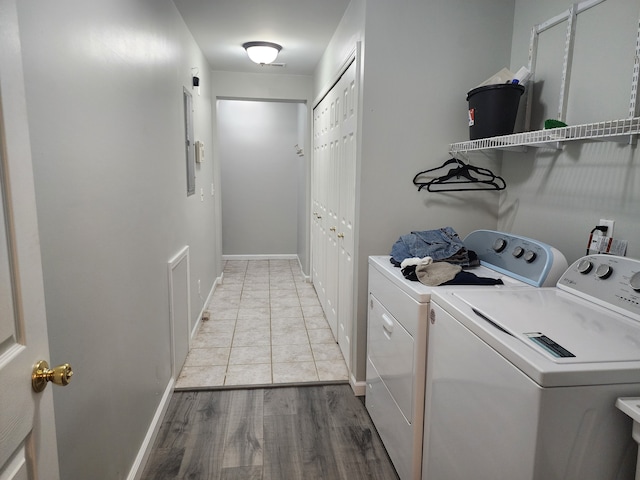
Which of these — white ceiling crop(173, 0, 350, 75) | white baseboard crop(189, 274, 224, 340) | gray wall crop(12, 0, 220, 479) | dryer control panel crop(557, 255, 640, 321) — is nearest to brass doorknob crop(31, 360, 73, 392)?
gray wall crop(12, 0, 220, 479)

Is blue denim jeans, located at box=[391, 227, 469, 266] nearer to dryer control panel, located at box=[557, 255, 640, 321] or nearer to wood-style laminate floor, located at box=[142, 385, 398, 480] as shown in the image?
dryer control panel, located at box=[557, 255, 640, 321]

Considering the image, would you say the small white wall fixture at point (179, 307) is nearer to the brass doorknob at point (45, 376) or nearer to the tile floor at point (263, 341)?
the tile floor at point (263, 341)

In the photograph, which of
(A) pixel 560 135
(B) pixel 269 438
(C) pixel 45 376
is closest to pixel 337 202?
(B) pixel 269 438

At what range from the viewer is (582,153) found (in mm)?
1749

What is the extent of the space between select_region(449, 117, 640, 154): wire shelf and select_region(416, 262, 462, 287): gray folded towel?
60cm

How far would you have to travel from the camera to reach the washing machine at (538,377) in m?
0.95

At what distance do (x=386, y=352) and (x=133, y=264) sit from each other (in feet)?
3.97

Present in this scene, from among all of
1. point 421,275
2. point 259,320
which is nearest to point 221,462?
point 421,275

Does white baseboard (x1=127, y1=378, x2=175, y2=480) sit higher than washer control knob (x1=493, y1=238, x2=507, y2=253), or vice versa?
washer control knob (x1=493, y1=238, x2=507, y2=253)

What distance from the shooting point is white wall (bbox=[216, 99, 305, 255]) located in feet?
20.2

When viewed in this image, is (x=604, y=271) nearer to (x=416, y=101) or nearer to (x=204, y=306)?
(x=416, y=101)

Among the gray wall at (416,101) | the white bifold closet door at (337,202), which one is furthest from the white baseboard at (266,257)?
the gray wall at (416,101)

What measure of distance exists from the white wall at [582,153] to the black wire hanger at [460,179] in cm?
13

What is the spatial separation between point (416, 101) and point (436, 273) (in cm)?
108
